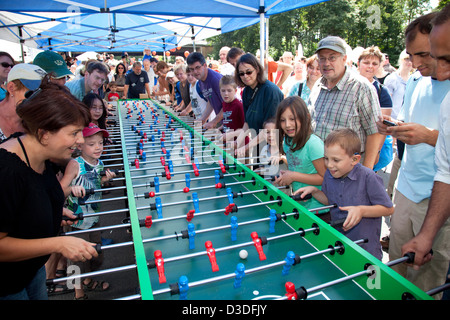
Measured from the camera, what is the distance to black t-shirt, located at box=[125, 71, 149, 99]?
27.3 feet

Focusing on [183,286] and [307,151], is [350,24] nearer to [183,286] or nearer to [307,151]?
[307,151]

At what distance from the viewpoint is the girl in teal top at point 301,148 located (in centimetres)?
230

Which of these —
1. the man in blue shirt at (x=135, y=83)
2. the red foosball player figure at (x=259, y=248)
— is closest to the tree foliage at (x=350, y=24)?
the man in blue shirt at (x=135, y=83)

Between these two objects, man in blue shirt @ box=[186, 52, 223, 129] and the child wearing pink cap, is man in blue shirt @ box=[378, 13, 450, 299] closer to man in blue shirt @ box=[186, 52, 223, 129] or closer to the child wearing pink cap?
the child wearing pink cap

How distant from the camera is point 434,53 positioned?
1.27 m

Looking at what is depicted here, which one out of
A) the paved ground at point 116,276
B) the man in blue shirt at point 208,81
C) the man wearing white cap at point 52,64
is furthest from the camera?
the man in blue shirt at point 208,81

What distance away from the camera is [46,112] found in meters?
1.37

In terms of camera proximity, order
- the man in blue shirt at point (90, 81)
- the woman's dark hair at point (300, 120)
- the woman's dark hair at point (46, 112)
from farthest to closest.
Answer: the man in blue shirt at point (90, 81), the woman's dark hair at point (300, 120), the woman's dark hair at point (46, 112)

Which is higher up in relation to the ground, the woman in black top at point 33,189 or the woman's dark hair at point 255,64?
the woman's dark hair at point 255,64

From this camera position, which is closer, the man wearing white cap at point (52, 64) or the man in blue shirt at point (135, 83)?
the man wearing white cap at point (52, 64)

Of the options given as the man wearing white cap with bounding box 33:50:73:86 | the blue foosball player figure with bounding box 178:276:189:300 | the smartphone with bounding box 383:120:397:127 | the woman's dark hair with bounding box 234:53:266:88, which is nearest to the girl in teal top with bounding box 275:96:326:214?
the smartphone with bounding box 383:120:397:127

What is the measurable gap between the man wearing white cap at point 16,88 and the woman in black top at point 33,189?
1018 mm

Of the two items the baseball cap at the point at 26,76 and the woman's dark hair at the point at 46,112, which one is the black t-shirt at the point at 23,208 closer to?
the woman's dark hair at the point at 46,112

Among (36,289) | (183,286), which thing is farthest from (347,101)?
(36,289)
